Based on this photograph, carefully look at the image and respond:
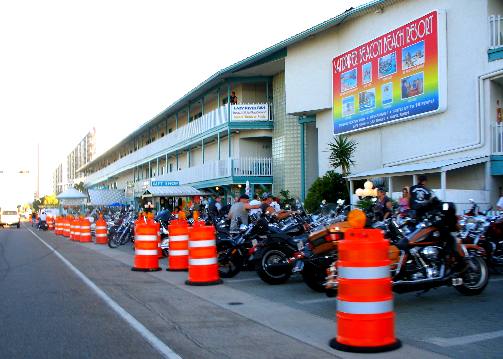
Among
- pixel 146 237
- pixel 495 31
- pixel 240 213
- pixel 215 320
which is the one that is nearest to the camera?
pixel 215 320

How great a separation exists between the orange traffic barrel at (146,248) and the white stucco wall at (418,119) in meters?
10.8

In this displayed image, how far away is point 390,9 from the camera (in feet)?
73.5

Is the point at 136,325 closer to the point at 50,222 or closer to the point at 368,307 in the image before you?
the point at 368,307

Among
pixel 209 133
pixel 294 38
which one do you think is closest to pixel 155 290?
pixel 294 38

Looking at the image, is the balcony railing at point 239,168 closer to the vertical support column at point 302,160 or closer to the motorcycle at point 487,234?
the vertical support column at point 302,160

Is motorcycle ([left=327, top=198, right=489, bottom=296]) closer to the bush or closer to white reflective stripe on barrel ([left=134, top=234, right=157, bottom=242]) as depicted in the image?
white reflective stripe on barrel ([left=134, top=234, right=157, bottom=242])

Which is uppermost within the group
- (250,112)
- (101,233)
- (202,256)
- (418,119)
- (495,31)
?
(495,31)

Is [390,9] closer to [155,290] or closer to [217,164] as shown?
[217,164]

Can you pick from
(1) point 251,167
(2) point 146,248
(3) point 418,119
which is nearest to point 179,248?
(2) point 146,248

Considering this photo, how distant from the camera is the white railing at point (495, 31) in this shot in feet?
58.3

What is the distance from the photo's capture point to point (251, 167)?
3195 centimetres

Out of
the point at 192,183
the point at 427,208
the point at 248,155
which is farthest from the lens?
the point at 192,183

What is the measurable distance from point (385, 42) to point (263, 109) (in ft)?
37.0

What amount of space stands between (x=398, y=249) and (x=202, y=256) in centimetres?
399
